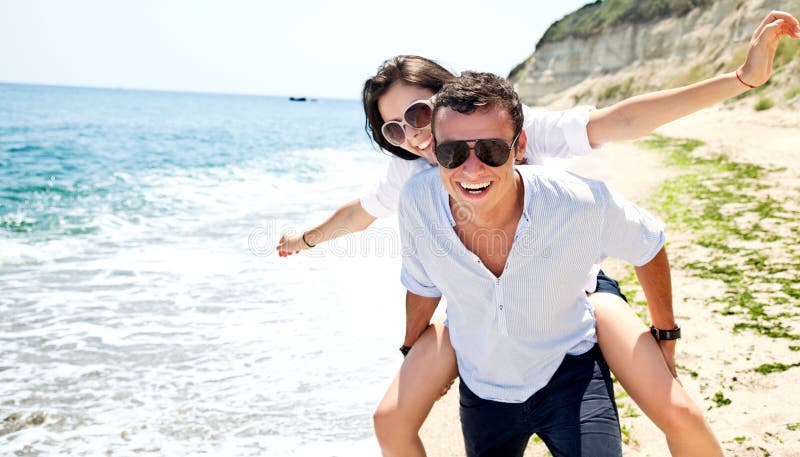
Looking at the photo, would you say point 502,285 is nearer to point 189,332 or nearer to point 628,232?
point 628,232

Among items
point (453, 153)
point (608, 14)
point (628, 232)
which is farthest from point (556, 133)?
point (608, 14)

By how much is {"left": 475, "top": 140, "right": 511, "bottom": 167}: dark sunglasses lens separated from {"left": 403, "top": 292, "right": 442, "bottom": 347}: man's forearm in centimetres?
83

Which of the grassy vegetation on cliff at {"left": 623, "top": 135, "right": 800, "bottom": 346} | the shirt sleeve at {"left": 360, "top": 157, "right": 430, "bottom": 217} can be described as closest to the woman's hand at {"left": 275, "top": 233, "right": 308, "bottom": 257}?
the shirt sleeve at {"left": 360, "top": 157, "right": 430, "bottom": 217}

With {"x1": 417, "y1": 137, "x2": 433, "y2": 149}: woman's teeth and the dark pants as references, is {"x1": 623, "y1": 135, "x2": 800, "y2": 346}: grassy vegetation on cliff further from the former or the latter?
{"x1": 417, "y1": 137, "x2": 433, "y2": 149}: woman's teeth

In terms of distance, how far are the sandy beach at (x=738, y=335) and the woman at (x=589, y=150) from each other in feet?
3.36

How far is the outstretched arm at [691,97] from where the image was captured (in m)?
2.74

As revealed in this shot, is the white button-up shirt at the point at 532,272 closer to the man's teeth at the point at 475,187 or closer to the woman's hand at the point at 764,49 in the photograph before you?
the man's teeth at the point at 475,187

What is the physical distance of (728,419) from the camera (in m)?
3.56

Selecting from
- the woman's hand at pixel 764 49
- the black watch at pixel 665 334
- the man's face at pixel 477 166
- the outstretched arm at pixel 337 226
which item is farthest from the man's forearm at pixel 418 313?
the woman's hand at pixel 764 49

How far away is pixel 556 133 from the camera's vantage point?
10.2ft

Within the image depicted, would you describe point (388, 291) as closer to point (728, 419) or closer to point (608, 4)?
point (728, 419)

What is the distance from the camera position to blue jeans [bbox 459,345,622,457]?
2.57 meters

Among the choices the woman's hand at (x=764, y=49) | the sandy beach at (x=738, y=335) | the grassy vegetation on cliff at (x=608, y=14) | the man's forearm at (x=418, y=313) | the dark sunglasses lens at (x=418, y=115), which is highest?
the grassy vegetation on cliff at (x=608, y=14)

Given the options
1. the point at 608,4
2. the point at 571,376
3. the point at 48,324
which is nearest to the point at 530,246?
the point at 571,376
